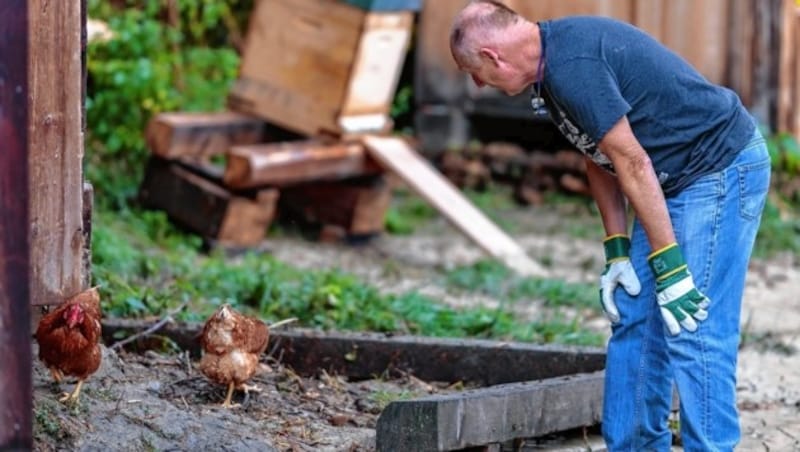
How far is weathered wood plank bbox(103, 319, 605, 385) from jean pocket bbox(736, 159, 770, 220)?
45.8 inches

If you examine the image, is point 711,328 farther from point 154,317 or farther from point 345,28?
point 345,28

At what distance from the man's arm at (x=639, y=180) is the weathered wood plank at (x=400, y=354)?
1.25 metres

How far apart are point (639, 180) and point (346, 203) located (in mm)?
5138

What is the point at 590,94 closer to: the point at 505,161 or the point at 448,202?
the point at 448,202

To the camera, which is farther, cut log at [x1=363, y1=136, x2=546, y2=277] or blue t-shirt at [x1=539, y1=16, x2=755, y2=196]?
cut log at [x1=363, y1=136, x2=546, y2=277]

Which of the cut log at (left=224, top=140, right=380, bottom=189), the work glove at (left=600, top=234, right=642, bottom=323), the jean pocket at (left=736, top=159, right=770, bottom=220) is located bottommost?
the cut log at (left=224, top=140, right=380, bottom=189)

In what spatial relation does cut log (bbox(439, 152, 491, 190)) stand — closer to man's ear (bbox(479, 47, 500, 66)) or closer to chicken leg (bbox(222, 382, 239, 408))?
chicken leg (bbox(222, 382, 239, 408))

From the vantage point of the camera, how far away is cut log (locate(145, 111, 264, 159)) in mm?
8617

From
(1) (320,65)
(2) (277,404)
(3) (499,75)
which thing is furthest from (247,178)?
(3) (499,75)

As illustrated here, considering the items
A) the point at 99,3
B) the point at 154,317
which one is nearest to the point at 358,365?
the point at 154,317

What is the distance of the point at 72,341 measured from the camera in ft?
14.0

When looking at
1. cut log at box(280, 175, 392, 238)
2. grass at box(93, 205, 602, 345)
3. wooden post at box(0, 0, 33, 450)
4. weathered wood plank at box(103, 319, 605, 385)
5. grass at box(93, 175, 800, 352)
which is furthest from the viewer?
cut log at box(280, 175, 392, 238)

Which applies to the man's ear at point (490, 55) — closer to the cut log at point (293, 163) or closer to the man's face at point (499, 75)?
the man's face at point (499, 75)

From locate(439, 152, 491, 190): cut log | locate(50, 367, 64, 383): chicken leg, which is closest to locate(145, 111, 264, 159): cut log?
locate(439, 152, 491, 190): cut log
